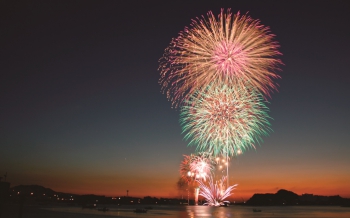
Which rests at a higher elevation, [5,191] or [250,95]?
[250,95]

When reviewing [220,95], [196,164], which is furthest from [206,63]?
[196,164]

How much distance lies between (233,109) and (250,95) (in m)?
2.42

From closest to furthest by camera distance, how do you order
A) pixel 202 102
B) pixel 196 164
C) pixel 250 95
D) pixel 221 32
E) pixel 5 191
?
pixel 5 191 < pixel 221 32 < pixel 250 95 < pixel 202 102 < pixel 196 164

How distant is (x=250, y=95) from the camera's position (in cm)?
3350

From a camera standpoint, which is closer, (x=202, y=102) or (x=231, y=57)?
(x=231, y=57)

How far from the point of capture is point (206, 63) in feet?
95.8

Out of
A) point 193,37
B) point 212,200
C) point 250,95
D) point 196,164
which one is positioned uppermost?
point 193,37

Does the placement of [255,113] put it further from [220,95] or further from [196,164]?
[196,164]

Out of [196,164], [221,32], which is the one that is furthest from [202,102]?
[196,164]

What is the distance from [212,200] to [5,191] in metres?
50.4

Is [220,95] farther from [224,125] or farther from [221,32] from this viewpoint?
[221,32]

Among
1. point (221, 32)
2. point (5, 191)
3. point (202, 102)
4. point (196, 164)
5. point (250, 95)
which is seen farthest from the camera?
point (196, 164)

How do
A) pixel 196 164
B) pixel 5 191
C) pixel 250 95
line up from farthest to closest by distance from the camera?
pixel 196 164 < pixel 250 95 < pixel 5 191

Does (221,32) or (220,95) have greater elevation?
(221,32)
